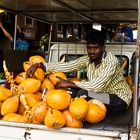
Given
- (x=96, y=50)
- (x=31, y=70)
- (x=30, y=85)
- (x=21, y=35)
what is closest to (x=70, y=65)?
Result: (x=96, y=50)

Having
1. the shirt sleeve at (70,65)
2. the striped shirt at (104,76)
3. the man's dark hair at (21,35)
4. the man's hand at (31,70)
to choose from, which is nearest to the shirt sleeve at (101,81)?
the striped shirt at (104,76)

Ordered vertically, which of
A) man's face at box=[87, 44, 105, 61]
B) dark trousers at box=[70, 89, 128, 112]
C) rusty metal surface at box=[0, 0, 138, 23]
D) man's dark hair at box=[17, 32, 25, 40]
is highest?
rusty metal surface at box=[0, 0, 138, 23]

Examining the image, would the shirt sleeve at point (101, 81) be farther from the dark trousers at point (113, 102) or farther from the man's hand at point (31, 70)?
the man's hand at point (31, 70)

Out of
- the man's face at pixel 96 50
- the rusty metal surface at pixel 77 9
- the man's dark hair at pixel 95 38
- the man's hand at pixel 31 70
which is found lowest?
the man's hand at pixel 31 70

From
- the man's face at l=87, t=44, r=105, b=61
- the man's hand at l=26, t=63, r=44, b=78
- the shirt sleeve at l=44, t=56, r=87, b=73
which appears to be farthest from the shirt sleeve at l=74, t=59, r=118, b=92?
the shirt sleeve at l=44, t=56, r=87, b=73

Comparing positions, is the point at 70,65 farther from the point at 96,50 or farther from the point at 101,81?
the point at 101,81

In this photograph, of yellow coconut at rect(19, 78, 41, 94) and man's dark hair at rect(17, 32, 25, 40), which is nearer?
yellow coconut at rect(19, 78, 41, 94)

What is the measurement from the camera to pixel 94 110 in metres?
2.90

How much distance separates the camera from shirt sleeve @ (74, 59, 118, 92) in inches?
130

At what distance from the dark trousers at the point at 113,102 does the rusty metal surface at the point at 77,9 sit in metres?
1.55

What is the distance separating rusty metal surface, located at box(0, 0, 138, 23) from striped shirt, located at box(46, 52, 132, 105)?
1083mm

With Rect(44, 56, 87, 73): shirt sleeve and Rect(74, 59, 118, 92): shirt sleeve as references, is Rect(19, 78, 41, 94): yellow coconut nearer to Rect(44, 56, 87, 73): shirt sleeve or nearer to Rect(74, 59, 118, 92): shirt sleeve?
Rect(74, 59, 118, 92): shirt sleeve

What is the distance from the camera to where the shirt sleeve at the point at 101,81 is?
3307mm

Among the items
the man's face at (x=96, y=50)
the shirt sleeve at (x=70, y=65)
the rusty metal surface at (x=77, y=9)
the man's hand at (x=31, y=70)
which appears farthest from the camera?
the rusty metal surface at (x=77, y=9)
